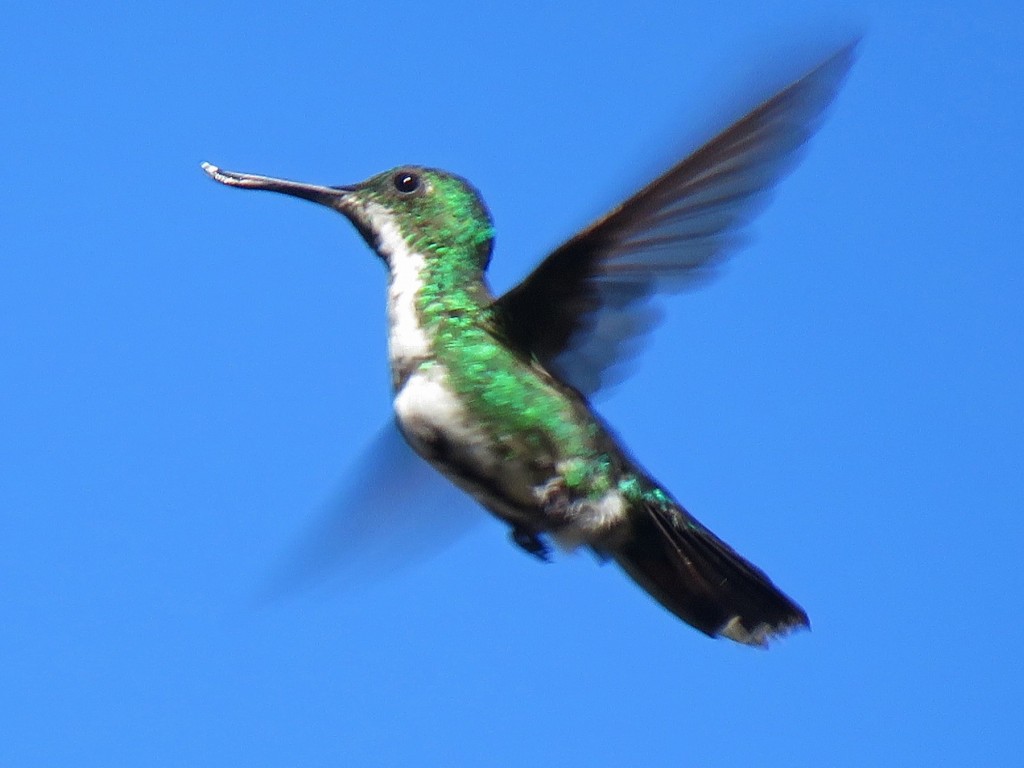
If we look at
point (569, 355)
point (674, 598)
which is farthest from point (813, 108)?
point (674, 598)

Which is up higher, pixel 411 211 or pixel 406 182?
pixel 406 182

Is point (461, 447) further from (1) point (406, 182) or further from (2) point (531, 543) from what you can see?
(1) point (406, 182)

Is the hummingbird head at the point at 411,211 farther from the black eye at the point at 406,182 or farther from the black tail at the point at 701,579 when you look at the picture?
the black tail at the point at 701,579

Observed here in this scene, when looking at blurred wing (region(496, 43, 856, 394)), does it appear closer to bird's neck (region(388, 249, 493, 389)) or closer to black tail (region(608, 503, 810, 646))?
bird's neck (region(388, 249, 493, 389))

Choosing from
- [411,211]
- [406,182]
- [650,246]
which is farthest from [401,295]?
[650,246]

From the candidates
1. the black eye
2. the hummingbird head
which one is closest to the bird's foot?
the hummingbird head

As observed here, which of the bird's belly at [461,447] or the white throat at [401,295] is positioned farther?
the white throat at [401,295]

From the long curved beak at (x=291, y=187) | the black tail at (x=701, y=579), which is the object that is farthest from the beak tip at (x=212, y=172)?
the black tail at (x=701, y=579)

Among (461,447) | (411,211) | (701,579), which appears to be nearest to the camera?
(461,447)
